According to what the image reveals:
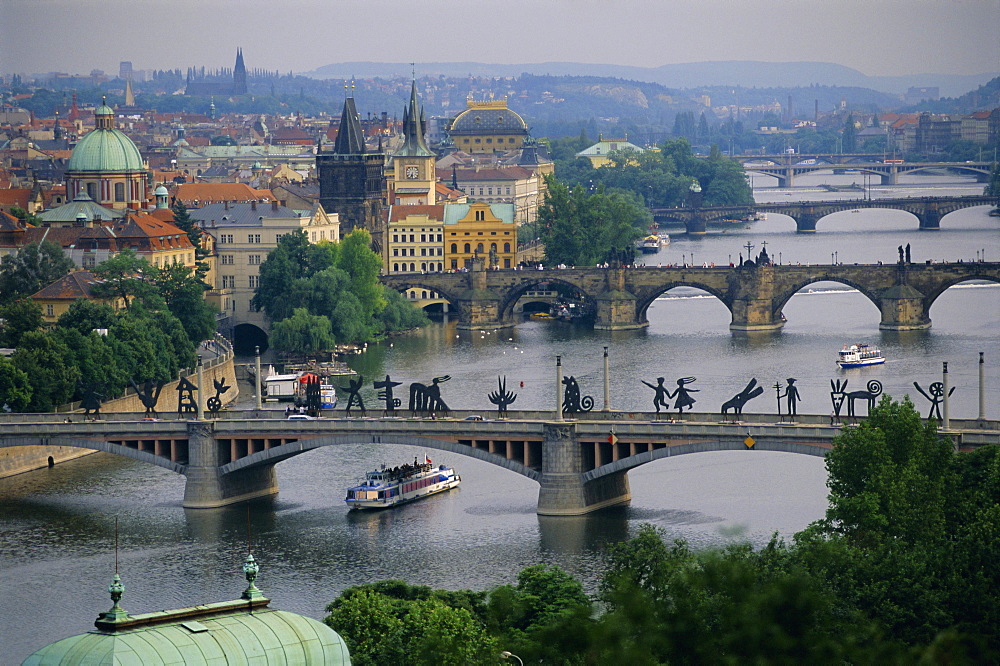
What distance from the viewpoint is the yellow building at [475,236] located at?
129 metres

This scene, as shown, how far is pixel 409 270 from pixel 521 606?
3318 inches

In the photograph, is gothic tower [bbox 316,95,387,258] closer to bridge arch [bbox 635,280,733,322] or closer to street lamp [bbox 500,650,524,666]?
bridge arch [bbox 635,280,733,322]

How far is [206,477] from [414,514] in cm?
623

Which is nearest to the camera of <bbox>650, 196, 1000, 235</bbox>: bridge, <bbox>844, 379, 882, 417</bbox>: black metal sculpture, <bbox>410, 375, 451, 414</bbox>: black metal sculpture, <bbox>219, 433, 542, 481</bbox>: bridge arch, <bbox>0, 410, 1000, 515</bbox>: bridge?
<bbox>0, 410, 1000, 515</bbox>: bridge

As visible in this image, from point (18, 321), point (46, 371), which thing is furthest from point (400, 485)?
point (18, 321)

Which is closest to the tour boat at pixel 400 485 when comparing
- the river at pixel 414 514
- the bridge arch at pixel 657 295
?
the river at pixel 414 514

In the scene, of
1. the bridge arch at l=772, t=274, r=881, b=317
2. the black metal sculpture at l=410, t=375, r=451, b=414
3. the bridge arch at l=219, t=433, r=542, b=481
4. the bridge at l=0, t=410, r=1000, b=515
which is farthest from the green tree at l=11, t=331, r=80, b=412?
the bridge arch at l=772, t=274, r=881, b=317

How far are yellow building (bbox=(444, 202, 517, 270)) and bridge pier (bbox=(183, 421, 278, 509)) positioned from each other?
63.6 metres

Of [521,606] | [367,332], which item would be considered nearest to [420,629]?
[521,606]

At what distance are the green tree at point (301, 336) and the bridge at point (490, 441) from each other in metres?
31.8

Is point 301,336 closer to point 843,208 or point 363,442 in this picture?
point 363,442

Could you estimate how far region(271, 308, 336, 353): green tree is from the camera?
99.4 m

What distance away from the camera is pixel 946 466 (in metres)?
50.5

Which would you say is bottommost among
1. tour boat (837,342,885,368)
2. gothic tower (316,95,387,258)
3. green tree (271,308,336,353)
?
tour boat (837,342,885,368)
